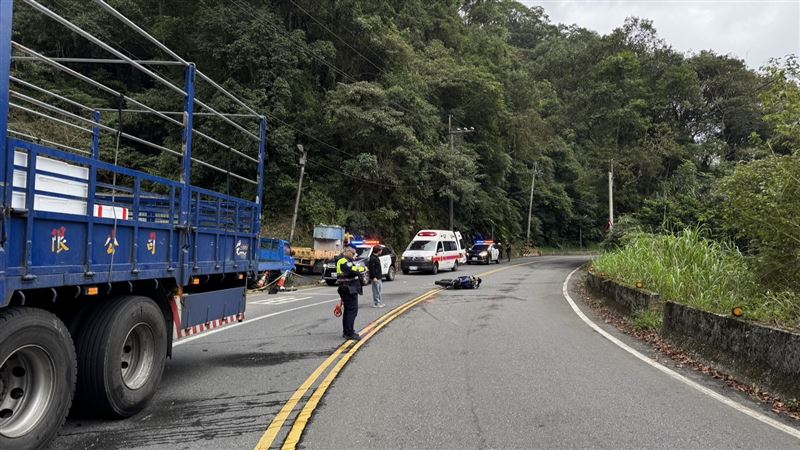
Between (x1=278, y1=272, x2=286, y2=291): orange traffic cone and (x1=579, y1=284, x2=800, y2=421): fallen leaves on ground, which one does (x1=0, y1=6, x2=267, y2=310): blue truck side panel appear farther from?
(x1=278, y1=272, x2=286, y2=291): orange traffic cone

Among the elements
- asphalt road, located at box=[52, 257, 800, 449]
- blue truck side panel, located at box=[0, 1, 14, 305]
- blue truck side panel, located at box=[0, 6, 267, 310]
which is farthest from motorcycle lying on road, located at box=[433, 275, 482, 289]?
blue truck side panel, located at box=[0, 1, 14, 305]

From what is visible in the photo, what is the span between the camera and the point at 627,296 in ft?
41.4

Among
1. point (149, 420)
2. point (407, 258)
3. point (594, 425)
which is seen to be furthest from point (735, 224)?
point (407, 258)

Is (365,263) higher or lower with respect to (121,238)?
lower

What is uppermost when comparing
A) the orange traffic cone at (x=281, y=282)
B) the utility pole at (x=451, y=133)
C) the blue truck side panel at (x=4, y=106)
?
the utility pole at (x=451, y=133)

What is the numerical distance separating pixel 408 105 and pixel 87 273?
3223 centimetres

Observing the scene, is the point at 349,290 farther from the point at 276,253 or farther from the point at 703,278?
the point at 276,253

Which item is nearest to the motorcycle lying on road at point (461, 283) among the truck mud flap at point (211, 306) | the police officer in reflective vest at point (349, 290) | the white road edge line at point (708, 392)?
the white road edge line at point (708, 392)

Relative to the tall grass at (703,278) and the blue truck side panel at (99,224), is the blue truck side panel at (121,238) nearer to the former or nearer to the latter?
the blue truck side panel at (99,224)

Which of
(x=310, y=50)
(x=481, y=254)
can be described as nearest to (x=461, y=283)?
(x=310, y=50)

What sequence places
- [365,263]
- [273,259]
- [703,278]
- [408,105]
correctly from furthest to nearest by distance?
1. [408,105]
2. [365,263]
3. [273,259]
4. [703,278]

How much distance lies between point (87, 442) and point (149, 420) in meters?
0.69

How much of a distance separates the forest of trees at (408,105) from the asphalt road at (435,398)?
11.7 metres

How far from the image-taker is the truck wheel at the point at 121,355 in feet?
16.1
